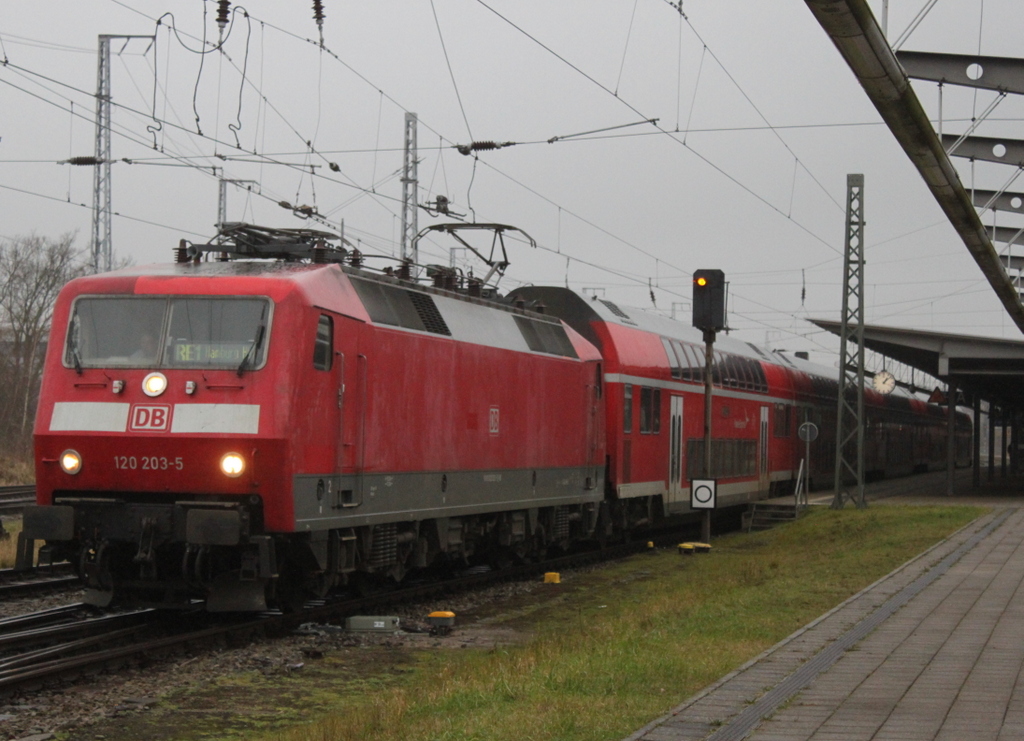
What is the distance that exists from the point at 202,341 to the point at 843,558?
10.9 metres

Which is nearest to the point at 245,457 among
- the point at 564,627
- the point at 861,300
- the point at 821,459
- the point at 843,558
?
the point at 564,627

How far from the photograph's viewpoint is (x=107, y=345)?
39.0 ft

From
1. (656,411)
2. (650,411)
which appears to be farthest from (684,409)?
(650,411)

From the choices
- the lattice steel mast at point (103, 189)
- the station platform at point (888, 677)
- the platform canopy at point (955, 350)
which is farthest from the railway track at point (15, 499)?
the platform canopy at point (955, 350)

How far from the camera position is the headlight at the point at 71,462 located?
1161 cm

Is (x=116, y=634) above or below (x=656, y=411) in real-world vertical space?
below

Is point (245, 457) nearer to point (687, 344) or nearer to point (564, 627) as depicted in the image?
point (564, 627)

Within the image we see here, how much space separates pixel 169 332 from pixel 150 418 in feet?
2.81

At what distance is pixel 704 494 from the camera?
2258 centimetres

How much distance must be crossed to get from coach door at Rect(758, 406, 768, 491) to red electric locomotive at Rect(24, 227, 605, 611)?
18.6 metres

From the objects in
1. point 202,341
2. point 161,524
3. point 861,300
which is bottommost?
point 161,524

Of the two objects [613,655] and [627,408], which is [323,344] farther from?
[627,408]

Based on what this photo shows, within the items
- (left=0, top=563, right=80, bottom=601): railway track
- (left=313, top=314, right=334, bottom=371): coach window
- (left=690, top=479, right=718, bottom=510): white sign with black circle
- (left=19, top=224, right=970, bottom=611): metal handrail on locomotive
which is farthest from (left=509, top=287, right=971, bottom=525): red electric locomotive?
(left=0, top=563, right=80, bottom=601): railway track

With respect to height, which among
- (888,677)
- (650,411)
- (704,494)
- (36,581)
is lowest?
(36,581)
